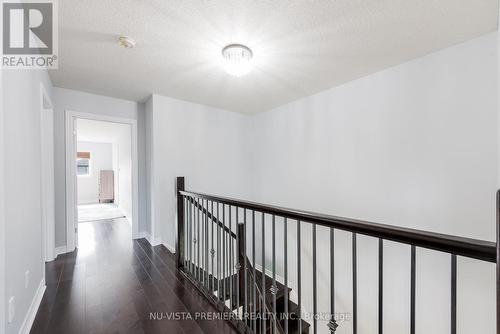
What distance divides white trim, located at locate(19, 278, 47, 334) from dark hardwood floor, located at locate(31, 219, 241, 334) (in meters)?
0.03

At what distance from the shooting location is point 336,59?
230 centimetres

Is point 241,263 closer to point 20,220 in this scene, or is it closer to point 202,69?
point 20,220

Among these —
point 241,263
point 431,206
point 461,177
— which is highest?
point 461,177

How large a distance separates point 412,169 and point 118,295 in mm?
3119

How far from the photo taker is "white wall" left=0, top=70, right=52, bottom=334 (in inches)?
49.4

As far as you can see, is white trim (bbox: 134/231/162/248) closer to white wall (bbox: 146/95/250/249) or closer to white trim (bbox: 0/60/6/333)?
white wall (bbox: 146/95/250/249)

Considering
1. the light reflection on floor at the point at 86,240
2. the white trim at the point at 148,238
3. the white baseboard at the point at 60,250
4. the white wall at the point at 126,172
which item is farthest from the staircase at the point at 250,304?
the white wall at the point at 126,172

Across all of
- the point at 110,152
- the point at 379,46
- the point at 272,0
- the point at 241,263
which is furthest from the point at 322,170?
the point at 110,152

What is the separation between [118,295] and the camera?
2014 millimetres

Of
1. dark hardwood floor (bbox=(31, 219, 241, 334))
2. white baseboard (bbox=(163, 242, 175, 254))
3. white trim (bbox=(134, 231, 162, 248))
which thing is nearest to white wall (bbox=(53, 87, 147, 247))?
dark hardwood floor (bbox=(31, 219, 241, 334))

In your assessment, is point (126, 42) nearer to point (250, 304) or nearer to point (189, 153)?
point (189, 153)

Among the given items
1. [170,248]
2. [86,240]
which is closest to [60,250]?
[86,240]

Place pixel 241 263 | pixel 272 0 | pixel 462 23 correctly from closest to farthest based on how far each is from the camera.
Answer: pixel 272 0
pixel 462 23
pixel 241 263

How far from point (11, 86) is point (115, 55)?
40.2 inches
